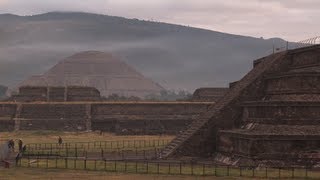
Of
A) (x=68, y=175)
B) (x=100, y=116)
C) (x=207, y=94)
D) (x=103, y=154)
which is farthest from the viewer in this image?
(x=207, y=94)

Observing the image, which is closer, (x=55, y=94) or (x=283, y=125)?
(x=283, y=125)

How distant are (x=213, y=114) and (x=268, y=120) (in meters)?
5.13

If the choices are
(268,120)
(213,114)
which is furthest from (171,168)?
(213,114)

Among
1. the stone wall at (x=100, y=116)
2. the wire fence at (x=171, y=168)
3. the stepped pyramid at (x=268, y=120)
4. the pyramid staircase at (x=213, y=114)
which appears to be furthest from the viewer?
the stone wall at (x=100, y=116)

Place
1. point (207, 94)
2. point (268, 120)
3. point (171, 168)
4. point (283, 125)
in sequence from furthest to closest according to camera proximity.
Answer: point (207, 94) → point (268, 120) → point (283, 125) → point (171, 168)

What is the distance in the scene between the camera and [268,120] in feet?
112

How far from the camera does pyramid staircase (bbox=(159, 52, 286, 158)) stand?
36969mm

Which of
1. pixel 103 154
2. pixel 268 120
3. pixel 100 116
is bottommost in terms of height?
pixel 103 154

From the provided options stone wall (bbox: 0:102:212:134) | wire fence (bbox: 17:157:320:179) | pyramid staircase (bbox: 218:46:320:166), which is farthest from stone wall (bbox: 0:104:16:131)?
pyramid staircase (bbox: 218:46:320:166)

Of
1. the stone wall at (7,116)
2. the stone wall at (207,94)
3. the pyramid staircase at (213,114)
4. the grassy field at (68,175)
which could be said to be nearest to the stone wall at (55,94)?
the stone wall at (7,116)

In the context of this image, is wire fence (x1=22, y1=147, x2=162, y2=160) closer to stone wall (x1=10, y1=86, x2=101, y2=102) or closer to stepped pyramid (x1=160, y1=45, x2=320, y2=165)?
stepped pyramid (x1=160, y1=45, x2=320, y2=165)

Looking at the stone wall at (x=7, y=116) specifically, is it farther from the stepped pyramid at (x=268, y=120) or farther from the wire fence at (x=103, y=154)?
the stepped pyramid at (x=268, y=120)

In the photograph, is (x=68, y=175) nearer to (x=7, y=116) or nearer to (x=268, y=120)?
(x=268, y=120)

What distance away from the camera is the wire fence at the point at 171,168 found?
28938 millimetres
